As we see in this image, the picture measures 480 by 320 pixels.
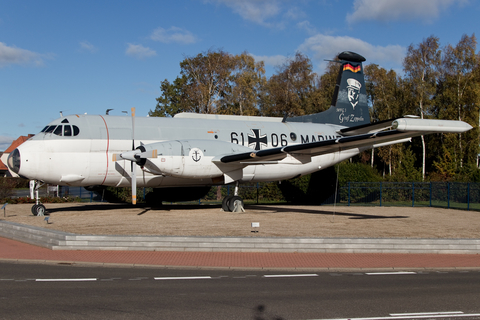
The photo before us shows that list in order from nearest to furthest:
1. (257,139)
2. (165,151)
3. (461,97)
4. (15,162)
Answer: (15,162)
(165,151)
(257,139)
(461,97)

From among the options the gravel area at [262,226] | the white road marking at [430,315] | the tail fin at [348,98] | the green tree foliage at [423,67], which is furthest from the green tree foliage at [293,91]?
the white road marking at [430,315]

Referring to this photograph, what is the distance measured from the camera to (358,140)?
56.1 feet

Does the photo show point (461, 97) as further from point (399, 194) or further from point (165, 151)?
point (165, 151)

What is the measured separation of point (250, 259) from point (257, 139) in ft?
41.2

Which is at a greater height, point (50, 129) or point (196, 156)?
point (50, 129)

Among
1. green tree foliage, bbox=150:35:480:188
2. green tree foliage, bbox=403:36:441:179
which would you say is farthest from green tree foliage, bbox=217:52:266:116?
green tree foliage, bbox=403:36:441:179

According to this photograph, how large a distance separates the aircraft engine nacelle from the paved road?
861 centimetres

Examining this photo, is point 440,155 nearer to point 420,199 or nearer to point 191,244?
point 420,199

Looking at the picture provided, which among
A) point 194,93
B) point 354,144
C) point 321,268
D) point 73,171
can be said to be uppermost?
point 194,93

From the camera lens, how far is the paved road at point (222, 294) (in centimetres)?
639

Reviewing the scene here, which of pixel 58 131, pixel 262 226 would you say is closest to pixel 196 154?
pixel 262 226

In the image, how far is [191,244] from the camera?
482 inches

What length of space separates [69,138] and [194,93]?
98.4 ft

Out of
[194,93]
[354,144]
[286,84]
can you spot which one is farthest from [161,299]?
[286,84]
